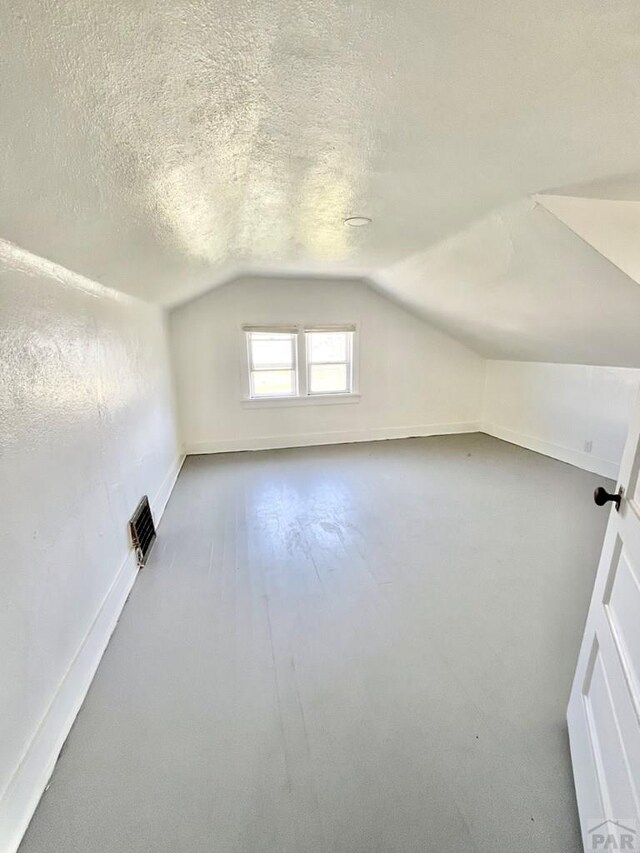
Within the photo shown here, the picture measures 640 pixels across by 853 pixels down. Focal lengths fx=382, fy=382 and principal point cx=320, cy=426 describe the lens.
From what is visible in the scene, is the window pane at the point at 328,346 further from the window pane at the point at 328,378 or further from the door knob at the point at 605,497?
the door knob at the point at 605,497

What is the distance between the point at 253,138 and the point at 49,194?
656 millimetres

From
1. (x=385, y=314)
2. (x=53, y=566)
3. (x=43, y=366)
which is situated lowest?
(x=53, y=566)

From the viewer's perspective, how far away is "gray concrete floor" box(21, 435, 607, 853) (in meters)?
1.09

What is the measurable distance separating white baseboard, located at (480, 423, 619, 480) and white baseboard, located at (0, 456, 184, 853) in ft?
13.8

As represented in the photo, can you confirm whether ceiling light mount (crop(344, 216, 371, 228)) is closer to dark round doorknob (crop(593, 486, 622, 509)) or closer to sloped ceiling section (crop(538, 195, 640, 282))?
sloped ceiling section (crop(538, 195, 640, 282))

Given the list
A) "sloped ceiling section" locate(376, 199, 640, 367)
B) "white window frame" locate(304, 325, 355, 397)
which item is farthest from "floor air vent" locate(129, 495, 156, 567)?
"sloped ceiling section" locate(376, 199, 640, 367)

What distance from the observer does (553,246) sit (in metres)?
2.27

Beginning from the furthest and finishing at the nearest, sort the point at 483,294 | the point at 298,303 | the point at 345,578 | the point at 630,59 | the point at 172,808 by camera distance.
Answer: the point at 298,303 → the point at 483,294 → the point at 345,578 → the point at 172,808 → the point at 630,59

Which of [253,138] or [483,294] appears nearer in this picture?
[253,138]

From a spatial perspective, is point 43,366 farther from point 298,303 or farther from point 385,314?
point 385,314

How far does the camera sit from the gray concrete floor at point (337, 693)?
109 cm

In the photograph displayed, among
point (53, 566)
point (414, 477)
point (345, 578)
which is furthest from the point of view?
point (414, 477)

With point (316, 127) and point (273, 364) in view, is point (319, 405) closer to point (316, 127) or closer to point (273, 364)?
point (273, 364)

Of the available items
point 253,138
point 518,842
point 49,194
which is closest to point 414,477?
point 518,842
